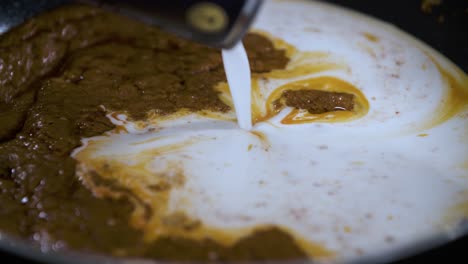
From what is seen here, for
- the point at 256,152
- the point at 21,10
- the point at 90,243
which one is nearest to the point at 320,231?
the point at 256,152

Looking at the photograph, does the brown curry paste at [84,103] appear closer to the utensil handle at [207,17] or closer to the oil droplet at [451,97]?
the utensil handle at [207,17]

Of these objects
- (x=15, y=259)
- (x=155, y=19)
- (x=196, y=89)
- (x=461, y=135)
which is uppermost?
(x=155, y=19)

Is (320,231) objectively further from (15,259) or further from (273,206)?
(15,259)

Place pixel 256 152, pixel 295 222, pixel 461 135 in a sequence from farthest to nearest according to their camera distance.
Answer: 1. pixel 461 135
2. pixel 256 152
3. pixel 295 222

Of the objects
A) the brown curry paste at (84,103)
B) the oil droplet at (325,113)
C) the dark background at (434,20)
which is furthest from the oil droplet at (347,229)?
the dark background at (434,20)

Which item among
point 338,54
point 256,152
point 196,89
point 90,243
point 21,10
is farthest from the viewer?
point 21,10

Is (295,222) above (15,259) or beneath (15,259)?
above

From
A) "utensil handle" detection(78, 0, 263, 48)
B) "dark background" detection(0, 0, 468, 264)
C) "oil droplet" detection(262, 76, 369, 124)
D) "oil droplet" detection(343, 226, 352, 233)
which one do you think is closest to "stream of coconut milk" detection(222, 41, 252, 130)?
"oil droplet" detection(262, 76, 369, 124)

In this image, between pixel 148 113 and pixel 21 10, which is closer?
pixel 148 113
